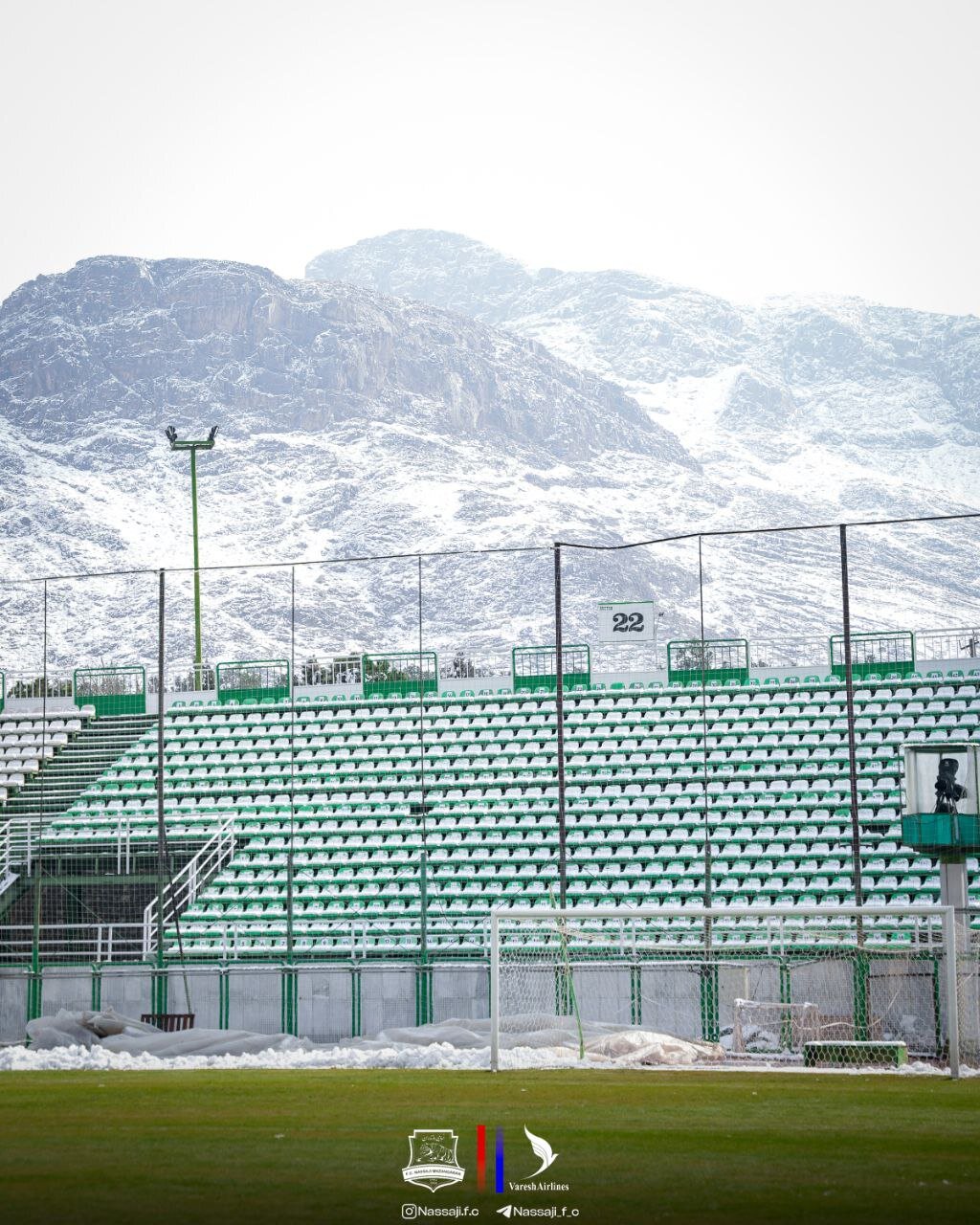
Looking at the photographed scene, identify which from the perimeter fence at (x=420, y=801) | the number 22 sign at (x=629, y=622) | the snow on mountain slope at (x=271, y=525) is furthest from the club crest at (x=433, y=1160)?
the snow on mountain slope at (x=271, y=525)

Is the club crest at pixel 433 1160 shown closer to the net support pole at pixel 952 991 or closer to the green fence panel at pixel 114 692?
the net support pole at pixel 952 991

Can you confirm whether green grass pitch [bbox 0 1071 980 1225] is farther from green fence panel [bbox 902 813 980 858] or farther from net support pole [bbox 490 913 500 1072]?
green fence panel [bbox 902 813 980 858]

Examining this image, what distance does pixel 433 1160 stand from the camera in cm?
1077

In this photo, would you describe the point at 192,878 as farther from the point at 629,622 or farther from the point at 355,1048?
the point at 629,622

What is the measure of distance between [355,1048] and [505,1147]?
10.1 meters

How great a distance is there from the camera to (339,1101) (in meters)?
14.7

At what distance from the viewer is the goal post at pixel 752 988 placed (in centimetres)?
1922

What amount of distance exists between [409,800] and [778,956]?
1190 centimetres

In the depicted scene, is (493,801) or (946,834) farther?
(493,801)

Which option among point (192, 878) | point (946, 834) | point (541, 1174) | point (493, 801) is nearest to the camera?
point (541, 1174)

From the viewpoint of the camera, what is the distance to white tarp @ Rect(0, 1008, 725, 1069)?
64.2ft

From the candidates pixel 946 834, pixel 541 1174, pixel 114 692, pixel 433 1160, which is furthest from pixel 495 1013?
pixel 114 692

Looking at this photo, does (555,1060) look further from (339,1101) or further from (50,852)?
→ (50,852)

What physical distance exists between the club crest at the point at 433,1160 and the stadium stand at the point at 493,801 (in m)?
14.9
